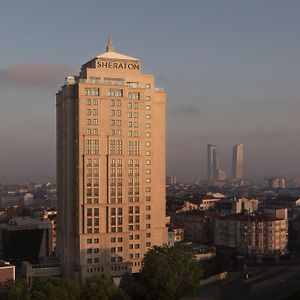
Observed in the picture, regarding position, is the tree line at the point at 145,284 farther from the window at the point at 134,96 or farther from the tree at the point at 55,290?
the window at the point at 134,96

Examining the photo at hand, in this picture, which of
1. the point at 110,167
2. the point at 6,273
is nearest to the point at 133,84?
the point at 110,167

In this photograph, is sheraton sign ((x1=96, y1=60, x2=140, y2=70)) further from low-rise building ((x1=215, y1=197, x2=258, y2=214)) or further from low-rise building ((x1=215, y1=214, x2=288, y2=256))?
low-rise building ((x1=215, y1=197, x2=258, y2=214))

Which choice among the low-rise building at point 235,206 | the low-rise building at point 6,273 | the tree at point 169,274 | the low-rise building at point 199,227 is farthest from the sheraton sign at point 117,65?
the low-rise building at point 235,206

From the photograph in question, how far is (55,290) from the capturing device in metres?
36.4

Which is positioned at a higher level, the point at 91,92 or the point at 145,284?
the point at 91,92

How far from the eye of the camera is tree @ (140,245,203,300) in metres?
41.6

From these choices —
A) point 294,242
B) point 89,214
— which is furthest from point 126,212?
point 294,242

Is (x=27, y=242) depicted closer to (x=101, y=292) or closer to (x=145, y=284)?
(x=145, y=284)

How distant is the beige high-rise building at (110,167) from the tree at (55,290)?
422 inches

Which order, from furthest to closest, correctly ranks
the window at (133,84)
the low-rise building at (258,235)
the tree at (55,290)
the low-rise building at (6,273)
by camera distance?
the low-rise building at (258,235), the window at (133,84), the low-rise building at (6,273), the tree at (55,290)

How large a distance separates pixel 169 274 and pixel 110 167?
12558 millimetres

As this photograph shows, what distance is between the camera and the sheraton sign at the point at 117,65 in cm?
5138

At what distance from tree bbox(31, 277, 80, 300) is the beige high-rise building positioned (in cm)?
1072

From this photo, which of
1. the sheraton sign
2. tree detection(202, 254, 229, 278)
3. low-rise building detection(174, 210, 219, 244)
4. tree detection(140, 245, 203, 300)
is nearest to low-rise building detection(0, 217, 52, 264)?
tree detection(202, 254, 229, 278)
